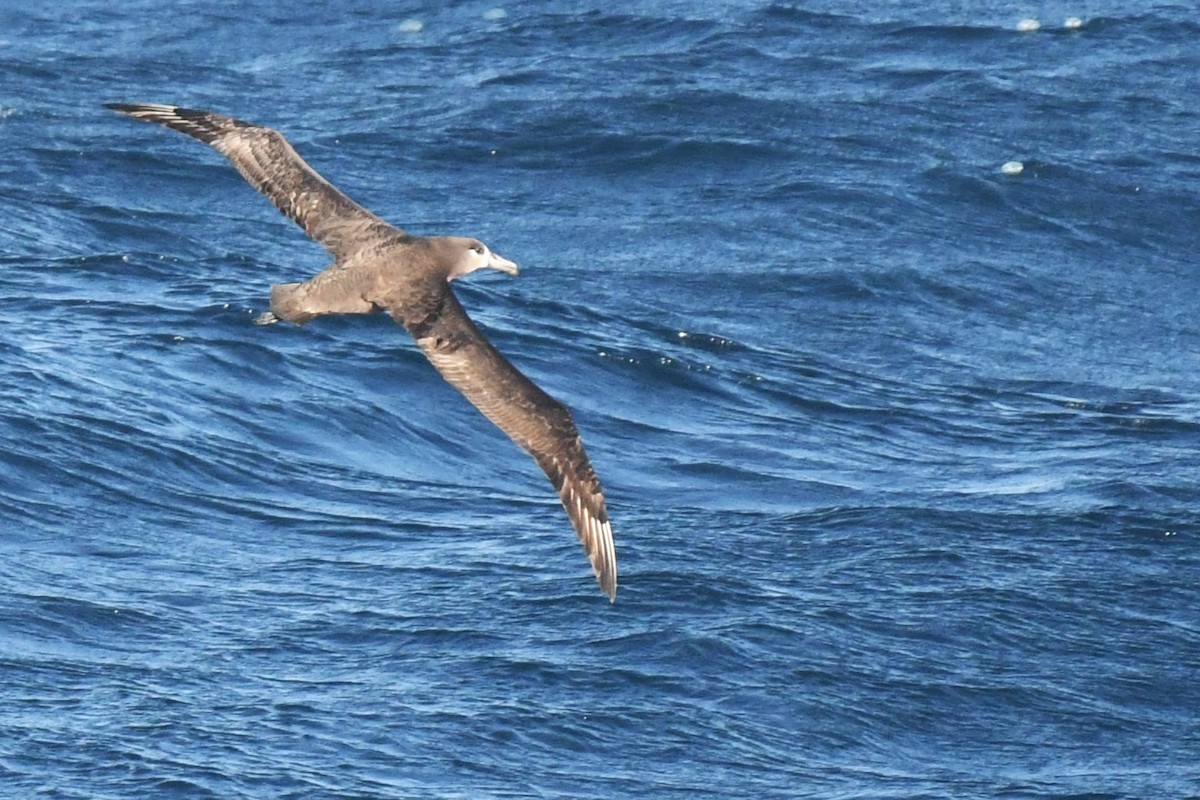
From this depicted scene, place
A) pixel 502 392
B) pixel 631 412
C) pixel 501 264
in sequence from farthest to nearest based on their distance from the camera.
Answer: pixel 631 412 < pixel 501 264 < pixel 502 392

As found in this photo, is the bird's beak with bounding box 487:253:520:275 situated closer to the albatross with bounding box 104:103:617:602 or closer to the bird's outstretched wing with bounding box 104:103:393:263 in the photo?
the albatross with bounding box 104:103:617:602

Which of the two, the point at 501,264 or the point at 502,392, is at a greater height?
the point at 501,264

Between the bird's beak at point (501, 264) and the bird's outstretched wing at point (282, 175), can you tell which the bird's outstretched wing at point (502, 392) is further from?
the bird's outstretched wing at point (282, 175)

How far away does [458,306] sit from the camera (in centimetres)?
1356

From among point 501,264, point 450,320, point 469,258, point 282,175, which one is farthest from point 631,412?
point 450,320

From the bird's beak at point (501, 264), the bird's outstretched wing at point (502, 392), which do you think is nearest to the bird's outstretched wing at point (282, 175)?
the bird's beak at point (501, 264)

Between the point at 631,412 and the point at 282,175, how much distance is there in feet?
23.9

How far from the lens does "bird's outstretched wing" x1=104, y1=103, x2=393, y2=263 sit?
45.8ft

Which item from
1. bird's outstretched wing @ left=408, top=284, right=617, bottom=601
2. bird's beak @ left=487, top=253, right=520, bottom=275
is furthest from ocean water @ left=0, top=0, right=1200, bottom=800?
bird's beak @ left=487, top=253, right=520, bottom=275

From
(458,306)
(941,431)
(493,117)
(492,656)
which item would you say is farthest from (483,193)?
(458,306)

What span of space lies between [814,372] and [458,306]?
28.9ft

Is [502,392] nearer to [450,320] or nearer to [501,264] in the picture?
[450,320]

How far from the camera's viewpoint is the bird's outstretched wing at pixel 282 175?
45.8 ft

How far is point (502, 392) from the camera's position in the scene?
13.4 meters
